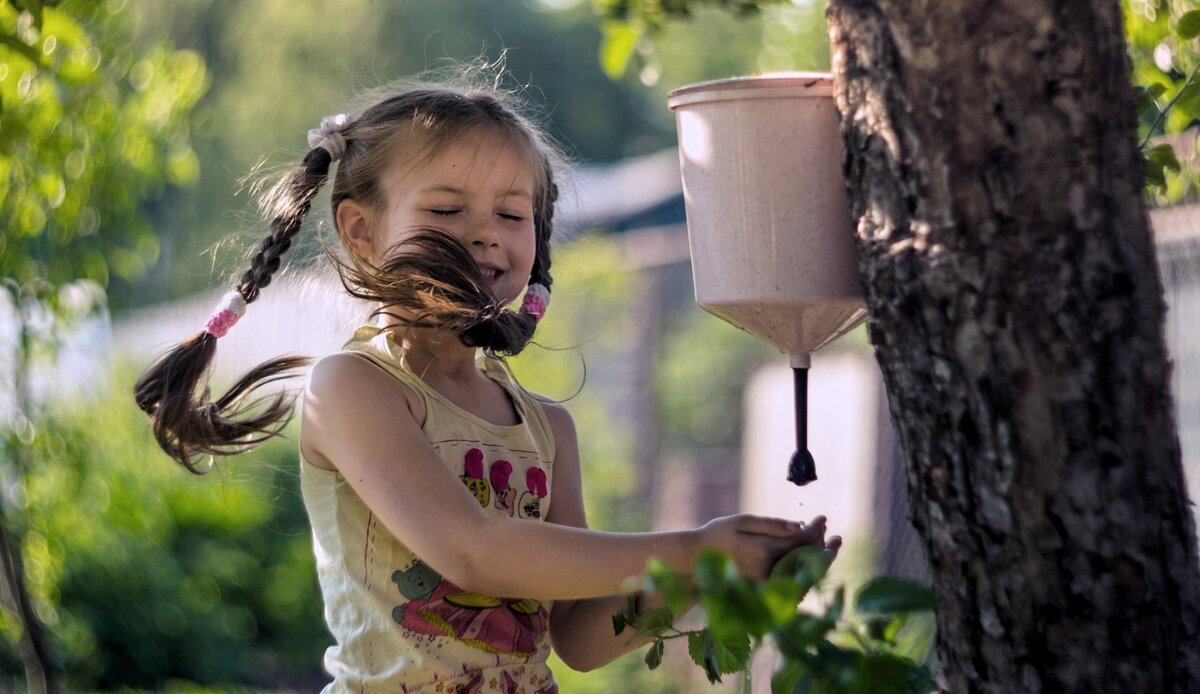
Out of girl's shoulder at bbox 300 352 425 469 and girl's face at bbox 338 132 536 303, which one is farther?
girl's face at bbox 338 132 536 303

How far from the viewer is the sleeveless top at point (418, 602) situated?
1.88 meters

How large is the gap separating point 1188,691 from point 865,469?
3422mm

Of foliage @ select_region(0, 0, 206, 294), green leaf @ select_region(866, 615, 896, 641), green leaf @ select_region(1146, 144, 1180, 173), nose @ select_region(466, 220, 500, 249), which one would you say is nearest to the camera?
green leaf @ select_region(866, 615, 896, 641)

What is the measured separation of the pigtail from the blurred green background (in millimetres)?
290

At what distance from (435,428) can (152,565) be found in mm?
4088

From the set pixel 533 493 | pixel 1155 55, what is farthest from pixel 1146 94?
pixel 533 493

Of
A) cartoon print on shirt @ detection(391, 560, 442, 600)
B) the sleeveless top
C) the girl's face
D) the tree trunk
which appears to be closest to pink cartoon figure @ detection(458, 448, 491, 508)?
the sleeveless top

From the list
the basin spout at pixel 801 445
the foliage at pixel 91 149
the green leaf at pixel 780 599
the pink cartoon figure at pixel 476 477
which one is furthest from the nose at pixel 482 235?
the foliage at pixel 91 149

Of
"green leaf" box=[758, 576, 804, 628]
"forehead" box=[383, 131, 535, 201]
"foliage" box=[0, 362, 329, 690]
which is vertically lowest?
"foliage" box=[0, 362, 329, 690]

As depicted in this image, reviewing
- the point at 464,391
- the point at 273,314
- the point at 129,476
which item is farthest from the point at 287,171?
the point at 273,314

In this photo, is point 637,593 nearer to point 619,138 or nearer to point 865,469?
point 865,469

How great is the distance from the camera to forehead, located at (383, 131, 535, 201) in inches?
79.5

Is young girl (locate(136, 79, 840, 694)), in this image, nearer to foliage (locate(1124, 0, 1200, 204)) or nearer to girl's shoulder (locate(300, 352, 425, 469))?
girl's shoulder (locate(300, 352, 425, 469))

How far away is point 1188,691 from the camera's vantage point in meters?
1.21
